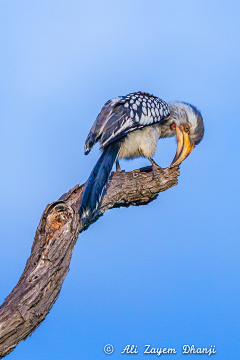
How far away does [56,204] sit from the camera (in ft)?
12.0

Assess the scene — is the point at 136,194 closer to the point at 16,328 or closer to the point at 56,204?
the point at 56,204

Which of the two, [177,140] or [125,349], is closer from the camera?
[125,349]

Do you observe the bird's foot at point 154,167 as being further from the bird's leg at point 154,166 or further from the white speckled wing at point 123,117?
the white speckled wing at point 123,117

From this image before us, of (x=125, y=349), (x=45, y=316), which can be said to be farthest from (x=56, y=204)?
(x=125, y=349)

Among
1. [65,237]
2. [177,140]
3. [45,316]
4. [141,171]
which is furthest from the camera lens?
[177,140]

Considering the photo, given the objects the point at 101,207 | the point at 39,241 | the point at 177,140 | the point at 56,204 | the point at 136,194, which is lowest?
the point at 39,241

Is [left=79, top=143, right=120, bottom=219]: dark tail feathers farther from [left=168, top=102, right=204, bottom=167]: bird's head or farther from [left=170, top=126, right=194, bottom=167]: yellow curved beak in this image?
[left=168, top=102, right=204, bottom=167]: bird's head

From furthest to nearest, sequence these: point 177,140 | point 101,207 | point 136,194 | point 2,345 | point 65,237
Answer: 1. point 177,140
2. point 136,194
3. point 101,207
4. point 65,237
5. point 2,345

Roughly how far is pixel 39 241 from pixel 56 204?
362 millimetres

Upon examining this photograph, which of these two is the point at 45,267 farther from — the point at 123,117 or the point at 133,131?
the point at 133,131

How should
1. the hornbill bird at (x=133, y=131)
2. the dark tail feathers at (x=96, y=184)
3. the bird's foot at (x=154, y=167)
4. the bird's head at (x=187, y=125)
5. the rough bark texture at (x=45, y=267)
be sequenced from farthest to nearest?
1. the bird's head at (x=187, y=125)
2. the bird's foot at (x=154, y=167)
3. the hornbill bird at (x=133, y=131)
4. the dark tail feathers at (x=96, y=184)
5. the rough bark texture at (x=45, y=267)

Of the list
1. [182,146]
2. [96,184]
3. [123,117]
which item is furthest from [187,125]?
[96,184]

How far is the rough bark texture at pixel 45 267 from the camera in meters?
2.94

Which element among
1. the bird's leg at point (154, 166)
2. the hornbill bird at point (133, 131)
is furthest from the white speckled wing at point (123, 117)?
the bird's leg at point (154, 166)
